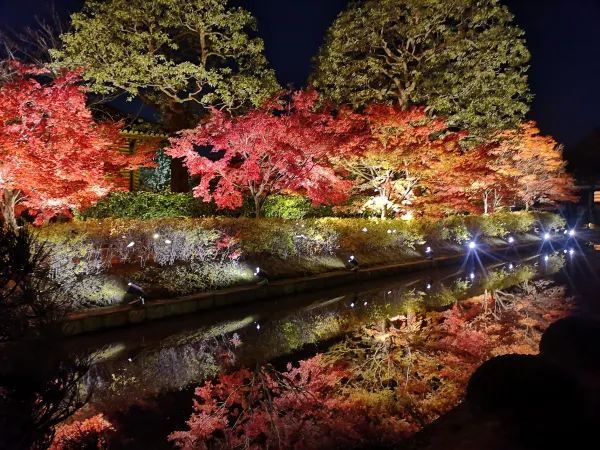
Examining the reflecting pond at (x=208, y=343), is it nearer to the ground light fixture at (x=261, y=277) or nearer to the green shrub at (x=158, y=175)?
the ground light fixture at (x=261, y=277)

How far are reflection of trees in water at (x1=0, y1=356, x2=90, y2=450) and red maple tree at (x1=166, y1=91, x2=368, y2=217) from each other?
11.1 meters

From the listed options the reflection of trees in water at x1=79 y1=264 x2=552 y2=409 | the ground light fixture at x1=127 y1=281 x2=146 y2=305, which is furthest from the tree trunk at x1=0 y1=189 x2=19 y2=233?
the reflection of trees in water at x1=79 y1=264 x2=552 y2=409

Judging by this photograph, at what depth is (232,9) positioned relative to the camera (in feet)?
56.7

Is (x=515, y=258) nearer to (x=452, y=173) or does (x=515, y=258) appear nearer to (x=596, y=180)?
(x=452, y=173)

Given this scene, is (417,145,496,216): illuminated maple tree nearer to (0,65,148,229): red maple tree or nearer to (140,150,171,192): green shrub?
(140,150,171,192): green shrub

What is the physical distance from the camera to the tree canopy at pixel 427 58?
71.8 feet

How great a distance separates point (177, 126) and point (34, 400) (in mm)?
17712

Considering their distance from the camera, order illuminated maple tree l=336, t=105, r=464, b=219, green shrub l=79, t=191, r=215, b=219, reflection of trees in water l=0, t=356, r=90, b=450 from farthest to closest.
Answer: illuminated maple tree l=336, t=105, r=464, b=219 < green shrub l=79, t=191, r=215, b=219 < reflection of trees in water l=0, t=356, r=90, b=450

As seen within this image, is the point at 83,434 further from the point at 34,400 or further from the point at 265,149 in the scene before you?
the point at 265,149

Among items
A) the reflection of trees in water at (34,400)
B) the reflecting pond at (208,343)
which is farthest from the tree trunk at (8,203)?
the reflection of trees in water at (34,400)

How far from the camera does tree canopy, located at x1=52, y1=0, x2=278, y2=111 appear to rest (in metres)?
16.2

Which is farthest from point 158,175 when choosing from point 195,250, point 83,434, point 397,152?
point 83,434

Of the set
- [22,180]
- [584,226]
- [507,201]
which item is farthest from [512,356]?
Result: [584,226]

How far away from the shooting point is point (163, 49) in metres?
18.7
